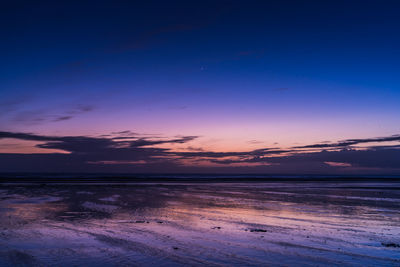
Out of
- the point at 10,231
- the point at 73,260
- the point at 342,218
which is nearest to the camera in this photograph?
the point at 73,260

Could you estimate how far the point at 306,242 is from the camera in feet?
35.9

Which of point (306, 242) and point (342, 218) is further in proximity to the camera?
point (342, 218)

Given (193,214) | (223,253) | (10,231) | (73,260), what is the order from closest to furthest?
1. (73,260)
2. (223,253)
3. (10,231)
4. (193,214)

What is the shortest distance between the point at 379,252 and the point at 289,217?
7.29m

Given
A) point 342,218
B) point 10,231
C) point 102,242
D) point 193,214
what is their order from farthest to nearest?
point 193,214, point 342,218, point 10,231, point 102,242

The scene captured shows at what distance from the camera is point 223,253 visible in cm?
946

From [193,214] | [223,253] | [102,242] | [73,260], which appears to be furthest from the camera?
[193,214]

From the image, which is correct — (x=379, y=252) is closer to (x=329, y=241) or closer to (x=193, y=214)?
(x=329, y=241)

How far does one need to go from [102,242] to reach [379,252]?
28.4 ft

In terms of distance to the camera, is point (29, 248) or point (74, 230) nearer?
point (29, 248)

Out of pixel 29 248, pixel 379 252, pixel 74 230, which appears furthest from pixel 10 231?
pixel 379 252

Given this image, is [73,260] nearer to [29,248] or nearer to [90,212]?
[29,248]

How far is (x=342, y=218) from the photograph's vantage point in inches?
651

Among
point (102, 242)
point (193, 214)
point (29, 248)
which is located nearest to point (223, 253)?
point (102, 242)
